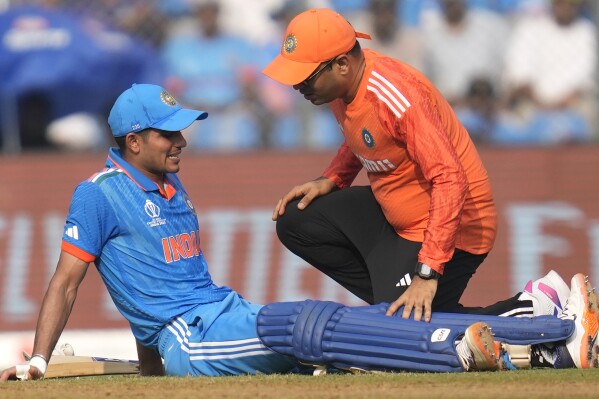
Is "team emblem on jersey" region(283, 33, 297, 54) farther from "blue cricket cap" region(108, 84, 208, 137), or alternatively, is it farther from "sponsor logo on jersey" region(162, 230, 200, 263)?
"sponsor logo on jersey" region(162, 230, 200, 263)

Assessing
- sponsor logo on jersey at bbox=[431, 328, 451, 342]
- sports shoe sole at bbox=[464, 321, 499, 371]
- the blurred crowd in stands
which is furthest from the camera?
the blurred crowd in stands

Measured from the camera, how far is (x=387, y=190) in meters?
5.92

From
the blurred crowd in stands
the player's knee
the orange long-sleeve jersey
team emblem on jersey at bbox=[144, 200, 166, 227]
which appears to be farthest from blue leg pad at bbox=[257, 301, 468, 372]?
the blurred crowd in stands

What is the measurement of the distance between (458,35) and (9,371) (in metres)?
5.98

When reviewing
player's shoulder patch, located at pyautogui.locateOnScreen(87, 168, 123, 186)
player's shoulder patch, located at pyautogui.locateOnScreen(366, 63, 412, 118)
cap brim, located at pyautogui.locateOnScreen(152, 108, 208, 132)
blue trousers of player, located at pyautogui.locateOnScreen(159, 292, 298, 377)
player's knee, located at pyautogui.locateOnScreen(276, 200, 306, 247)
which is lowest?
blue trousers of player, located at pyautogui.locateOnScreen(159, 292, 298, 377)

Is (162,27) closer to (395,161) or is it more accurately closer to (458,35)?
(458,35)

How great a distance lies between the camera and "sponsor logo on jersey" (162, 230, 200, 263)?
224 inches

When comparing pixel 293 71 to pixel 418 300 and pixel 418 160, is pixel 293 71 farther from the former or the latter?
pixel 418 300

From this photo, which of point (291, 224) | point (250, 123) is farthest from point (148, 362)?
point (250, 123)

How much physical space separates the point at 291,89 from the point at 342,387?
18.3ft

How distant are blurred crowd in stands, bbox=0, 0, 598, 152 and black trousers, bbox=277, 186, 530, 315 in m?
3.55

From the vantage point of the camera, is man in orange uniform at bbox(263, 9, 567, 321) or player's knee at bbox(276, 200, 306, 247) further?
player's knee at bbox(276, 200, 306, 247)

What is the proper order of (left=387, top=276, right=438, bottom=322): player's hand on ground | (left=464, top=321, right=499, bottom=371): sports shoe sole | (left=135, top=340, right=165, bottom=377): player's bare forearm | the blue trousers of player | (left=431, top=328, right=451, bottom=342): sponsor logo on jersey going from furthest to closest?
(left=135, top=340, right=165, bottom=377): player's bare forearm, the blue trousers of player, (left=387, top=276, right=438, bottom=322): player's hand on ground, (left=431, top=328, right=451, bottom=342): sponsor logo on jersey, (left=464, top=321, right=499, bottom=371): sports shoe sole

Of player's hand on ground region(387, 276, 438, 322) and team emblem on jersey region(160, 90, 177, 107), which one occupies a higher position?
team emblem on jersey region(160, 90, 177, 107)
